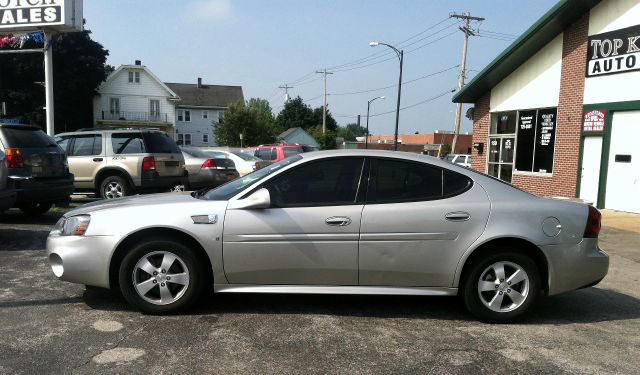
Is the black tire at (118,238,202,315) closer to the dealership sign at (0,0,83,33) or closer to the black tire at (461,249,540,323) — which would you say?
the black tire at (461,249,540,323)

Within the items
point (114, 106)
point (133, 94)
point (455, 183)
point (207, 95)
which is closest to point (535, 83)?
point (455, 183)

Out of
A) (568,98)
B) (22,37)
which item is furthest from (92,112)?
(568,98)

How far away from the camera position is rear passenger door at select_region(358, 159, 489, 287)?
437cm

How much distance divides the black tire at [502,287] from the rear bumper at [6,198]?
6347mm

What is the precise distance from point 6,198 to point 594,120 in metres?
13.4

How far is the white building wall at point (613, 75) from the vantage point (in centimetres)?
1247

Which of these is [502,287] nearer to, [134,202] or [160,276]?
[160,276]

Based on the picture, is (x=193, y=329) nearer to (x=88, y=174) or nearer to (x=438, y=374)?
(x=438, y=374)

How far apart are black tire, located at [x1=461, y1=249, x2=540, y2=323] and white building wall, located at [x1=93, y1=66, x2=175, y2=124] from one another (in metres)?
57.4

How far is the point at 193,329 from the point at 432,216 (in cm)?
222

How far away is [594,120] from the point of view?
13422 millimetres

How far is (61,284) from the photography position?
17.6 feet

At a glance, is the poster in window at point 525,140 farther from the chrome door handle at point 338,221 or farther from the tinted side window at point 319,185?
the chrome door handle at point 338,221

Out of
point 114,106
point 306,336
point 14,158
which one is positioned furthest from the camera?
point 114,106
